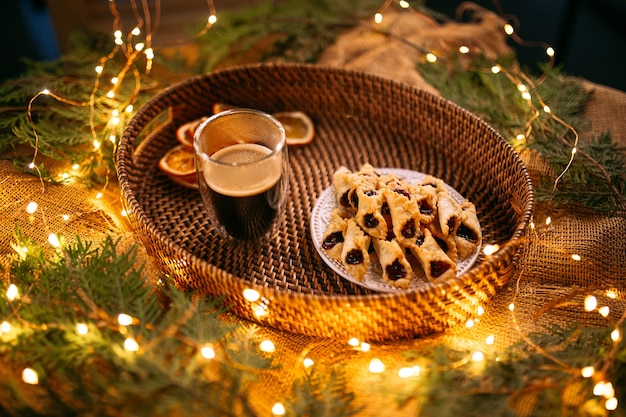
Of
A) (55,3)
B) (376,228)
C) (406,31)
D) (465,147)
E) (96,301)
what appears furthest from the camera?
(55,3)

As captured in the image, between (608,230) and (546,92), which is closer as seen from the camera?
(608,230)

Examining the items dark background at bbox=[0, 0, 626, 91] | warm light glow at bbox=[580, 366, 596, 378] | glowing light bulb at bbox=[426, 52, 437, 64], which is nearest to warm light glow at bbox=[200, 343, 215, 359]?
warm light glow at bbox=[580, 366, 596, 378]

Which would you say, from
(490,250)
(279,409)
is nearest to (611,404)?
(490,250)

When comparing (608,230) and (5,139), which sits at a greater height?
(5,139)

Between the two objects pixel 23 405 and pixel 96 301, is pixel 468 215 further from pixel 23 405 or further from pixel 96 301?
pixel 23 405

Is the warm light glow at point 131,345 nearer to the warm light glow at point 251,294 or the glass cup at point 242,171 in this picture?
the warm light glow at point 251,294

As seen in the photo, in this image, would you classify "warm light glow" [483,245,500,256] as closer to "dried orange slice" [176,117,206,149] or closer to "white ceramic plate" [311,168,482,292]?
"white ceramic plate" [311,168,482,292]

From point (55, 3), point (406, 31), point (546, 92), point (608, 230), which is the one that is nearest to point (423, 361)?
point (608, 230)
